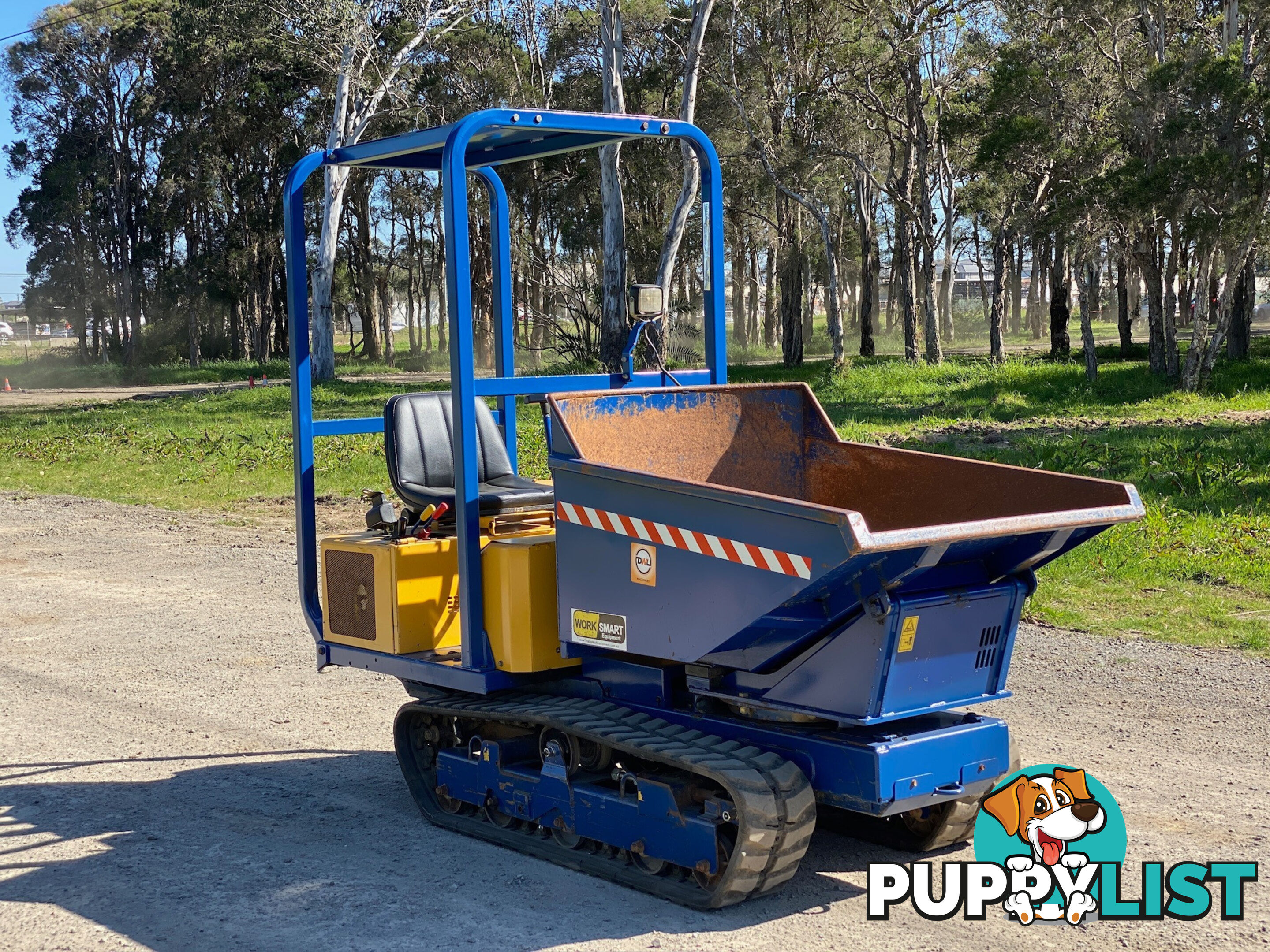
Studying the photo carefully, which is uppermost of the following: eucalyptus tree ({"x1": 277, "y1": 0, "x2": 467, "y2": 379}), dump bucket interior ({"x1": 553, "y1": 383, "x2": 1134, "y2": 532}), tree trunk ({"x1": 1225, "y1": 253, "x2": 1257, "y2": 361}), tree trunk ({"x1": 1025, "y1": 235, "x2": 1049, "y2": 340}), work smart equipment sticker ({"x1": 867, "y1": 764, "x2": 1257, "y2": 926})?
eucalyptus tree ({"x1": 277, "y1": 0, "x2": 467, "y2": 379})

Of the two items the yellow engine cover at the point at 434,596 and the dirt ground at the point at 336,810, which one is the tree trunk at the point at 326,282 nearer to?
the dirt ground at the point at 336,810

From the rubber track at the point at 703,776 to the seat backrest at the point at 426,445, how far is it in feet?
4.13

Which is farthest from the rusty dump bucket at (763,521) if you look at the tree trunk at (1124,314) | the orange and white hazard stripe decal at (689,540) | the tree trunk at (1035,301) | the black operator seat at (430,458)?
the tree trunk at (1035,301)

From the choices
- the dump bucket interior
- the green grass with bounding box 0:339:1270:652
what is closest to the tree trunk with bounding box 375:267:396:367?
the green grass with bounding box 0:339:1270:652

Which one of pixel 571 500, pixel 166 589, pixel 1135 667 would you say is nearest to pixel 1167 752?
pixel 1135 667

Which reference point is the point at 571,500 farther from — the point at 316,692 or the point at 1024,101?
the point at 1024,101

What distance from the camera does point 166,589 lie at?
11.0 m

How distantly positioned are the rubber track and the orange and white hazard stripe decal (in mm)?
700

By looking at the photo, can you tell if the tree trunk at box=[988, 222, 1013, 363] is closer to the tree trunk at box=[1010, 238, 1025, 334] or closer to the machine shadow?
the tree trunk at box=[1010, 238, 1025, 334]

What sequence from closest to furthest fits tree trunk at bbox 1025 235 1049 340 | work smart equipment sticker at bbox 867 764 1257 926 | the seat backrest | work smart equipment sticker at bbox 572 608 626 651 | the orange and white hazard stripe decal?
the orange and white hazard stripe decal < work smart equipment sticker at bbox 867 764 1257 926 < work smart equipment sticker at bbox 572 608 626 651 < the seat backrest < tree trunk at bbox 1025 235 1049 340

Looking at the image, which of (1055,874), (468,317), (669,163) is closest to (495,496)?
(468,317)

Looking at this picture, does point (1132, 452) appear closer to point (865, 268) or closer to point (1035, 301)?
point (865, 268)

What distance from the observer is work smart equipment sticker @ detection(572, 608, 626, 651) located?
4.96m

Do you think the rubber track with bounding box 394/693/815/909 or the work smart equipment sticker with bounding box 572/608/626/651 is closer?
the rubber track with bounding box 394/693/815/909
